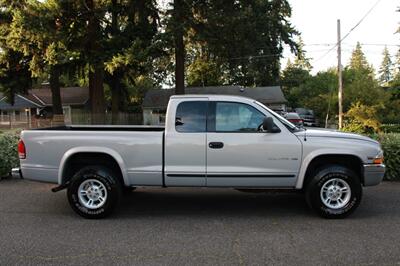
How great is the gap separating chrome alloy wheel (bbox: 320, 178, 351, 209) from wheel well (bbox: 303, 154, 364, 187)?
1.01 ft

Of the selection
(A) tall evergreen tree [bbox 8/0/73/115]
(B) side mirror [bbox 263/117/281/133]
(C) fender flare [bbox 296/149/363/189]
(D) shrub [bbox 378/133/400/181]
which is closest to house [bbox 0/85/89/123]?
(A) tall evergreen tree [bbox 8/0/73/115]

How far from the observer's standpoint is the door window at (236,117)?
6.19 meters

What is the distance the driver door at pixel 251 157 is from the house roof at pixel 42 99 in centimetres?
4397

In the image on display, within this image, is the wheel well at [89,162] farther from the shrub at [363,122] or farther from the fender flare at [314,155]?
the shrub at [363,122]

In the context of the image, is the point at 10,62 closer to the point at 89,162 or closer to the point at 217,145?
the point at 89,162

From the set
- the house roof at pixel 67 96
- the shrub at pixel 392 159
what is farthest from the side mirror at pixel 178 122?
the house roof at pixel 67 96

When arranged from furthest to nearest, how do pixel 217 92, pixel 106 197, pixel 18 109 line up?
pixel 18 109 → pixel 217 92 → pixel 106 197

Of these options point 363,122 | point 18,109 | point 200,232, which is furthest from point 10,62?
point 200,232

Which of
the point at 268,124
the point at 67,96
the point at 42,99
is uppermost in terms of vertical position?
the point at 67,96

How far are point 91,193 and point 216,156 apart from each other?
2.06m

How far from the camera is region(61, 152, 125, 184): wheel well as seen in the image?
6359 millimetres

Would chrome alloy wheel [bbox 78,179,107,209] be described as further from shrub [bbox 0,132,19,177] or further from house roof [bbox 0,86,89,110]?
house roof [bbox 0,86,89,110]

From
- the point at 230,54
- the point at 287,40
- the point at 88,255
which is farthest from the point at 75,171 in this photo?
the point at 287,40

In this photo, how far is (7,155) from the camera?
31.3ft
